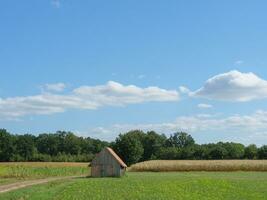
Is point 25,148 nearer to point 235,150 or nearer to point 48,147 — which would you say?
point 48,147

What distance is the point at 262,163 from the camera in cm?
9319

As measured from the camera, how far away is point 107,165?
78.9 metres

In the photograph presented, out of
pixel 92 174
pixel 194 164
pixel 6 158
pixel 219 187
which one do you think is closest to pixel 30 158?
pixel 6 158

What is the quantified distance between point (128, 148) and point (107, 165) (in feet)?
139

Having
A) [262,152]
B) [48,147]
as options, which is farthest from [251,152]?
[48,147]

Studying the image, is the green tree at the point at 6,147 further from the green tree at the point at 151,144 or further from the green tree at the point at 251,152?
the green tree at the point at 251,152

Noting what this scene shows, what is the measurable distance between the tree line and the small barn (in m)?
41.6

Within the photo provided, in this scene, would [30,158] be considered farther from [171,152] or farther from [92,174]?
[92,174]

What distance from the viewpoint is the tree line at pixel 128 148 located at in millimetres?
122369

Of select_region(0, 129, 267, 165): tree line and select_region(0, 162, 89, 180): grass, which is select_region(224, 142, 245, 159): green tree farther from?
select_region(0, 162, 89, 180): grass

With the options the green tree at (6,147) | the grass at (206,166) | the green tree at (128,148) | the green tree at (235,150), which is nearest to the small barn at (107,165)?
the grass at (206,166)

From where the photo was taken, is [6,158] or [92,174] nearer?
[92,174]

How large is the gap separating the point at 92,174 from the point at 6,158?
72.5m

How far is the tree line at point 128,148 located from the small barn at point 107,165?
4155 cm
